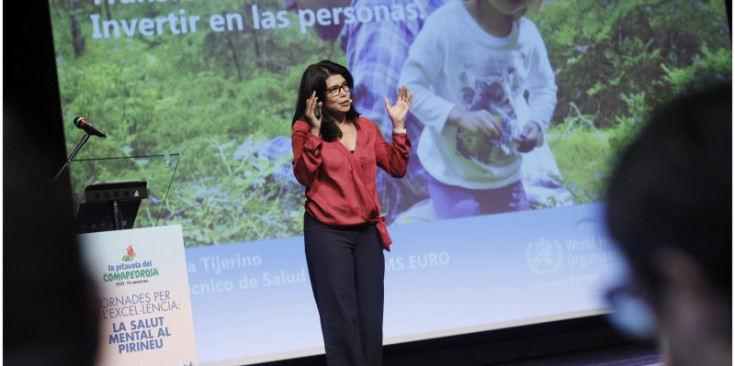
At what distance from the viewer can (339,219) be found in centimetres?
376

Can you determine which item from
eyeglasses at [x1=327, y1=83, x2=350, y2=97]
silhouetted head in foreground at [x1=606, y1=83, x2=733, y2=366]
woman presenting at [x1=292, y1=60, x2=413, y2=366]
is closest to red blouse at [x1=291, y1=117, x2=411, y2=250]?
woman presenting at [x1=292, y1=60, x2=413, y2=366]

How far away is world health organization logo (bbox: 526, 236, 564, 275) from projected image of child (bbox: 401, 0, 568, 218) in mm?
242

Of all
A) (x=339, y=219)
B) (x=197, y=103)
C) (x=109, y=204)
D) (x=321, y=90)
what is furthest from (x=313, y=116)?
(x=197, y=103)

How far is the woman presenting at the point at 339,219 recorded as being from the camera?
3.76 meters

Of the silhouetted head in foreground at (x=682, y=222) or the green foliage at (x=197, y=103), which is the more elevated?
the silhouetted head in foreground at (x=682, y=222)

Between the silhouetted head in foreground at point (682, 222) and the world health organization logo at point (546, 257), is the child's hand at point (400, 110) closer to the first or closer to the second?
the world health organization logo at point (546, 257)

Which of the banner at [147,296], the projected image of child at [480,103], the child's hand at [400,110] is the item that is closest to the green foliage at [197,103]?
the projected image of child at [480,103]

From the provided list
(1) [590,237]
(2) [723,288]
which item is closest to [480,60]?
(1) [590,237]

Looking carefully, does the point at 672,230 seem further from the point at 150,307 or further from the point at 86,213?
the point at 86,213

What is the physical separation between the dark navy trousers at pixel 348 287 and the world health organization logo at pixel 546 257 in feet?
6.55

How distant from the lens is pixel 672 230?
486mm

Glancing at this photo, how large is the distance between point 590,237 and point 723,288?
5337 mm

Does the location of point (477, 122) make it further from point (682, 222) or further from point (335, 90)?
point (682, 222)

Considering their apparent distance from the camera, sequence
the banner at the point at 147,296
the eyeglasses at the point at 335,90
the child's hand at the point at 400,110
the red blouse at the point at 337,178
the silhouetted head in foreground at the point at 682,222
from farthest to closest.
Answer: the child's hand at the point at 400,110 < the eyeglasses at the point at 335,90 < the red blouse at the point at 337,178 < the banner at the point at 147,296 < the silhouetted head in foreground at the point at 682,222
